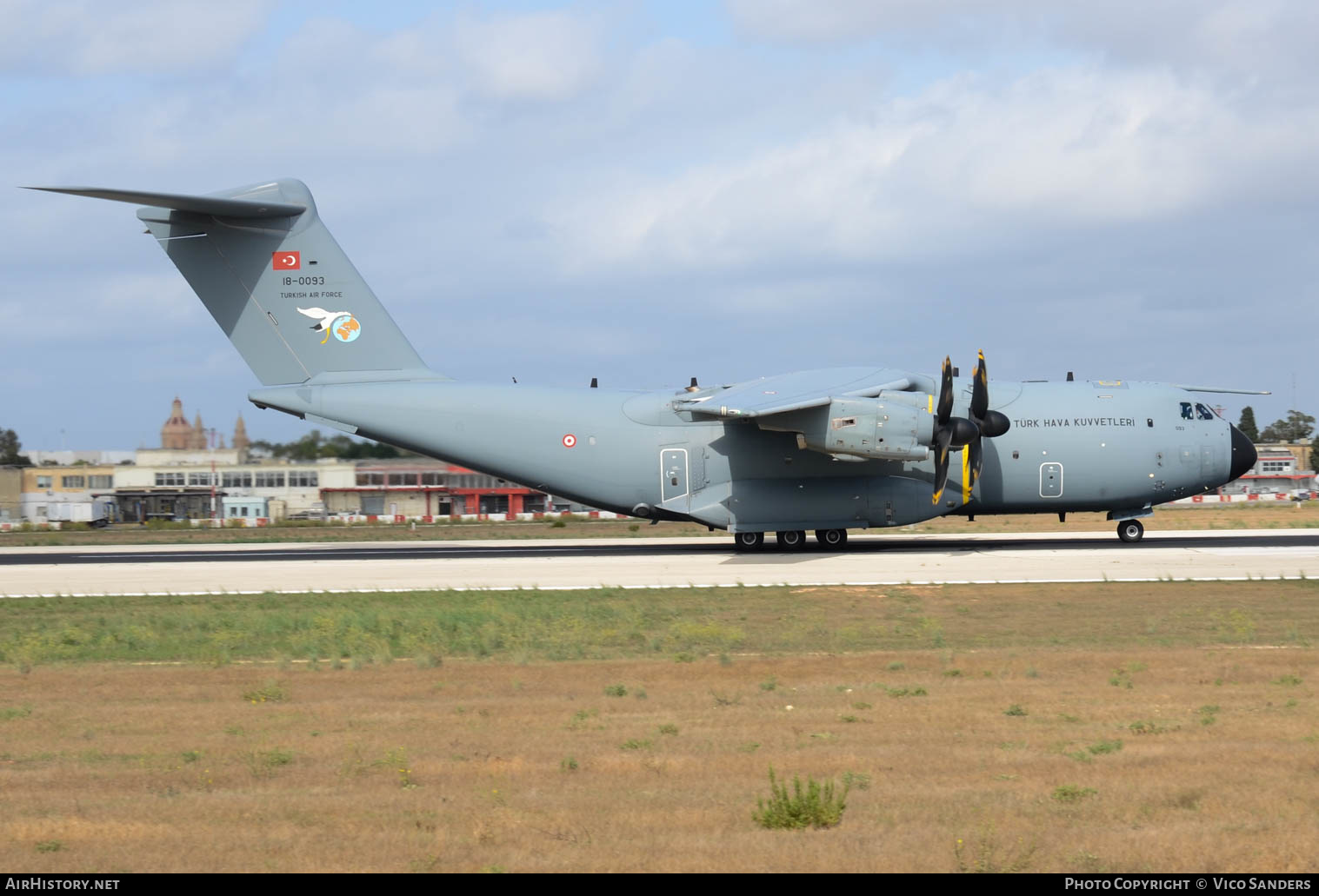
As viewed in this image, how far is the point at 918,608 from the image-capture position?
18547mm

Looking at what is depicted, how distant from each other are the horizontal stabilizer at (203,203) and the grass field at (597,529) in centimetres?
1360

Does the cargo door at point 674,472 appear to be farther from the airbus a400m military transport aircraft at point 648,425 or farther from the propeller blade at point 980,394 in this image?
the propeller blade at point 980,394

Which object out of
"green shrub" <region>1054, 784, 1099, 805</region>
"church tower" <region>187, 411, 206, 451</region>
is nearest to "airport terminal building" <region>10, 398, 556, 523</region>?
"church tower" <region>187, 411, 206, 451</region>

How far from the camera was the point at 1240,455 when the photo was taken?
30359 mm

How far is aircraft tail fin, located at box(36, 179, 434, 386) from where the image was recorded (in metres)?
29.5

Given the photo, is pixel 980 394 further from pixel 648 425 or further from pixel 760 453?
A: pixel 648 425

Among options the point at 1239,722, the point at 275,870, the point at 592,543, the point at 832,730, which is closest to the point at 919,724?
the point at 832,730

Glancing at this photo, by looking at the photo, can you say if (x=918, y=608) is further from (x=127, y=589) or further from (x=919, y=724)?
(x=127, y=589)

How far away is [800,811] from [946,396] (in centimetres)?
2092

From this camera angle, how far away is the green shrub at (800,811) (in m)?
7.16

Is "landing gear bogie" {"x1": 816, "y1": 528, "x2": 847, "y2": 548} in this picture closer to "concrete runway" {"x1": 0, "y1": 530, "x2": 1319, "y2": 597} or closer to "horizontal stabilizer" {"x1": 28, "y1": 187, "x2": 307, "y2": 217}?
"concrete runway" {"x1": 0, "y1": 530, "x2": 1319, "y2": 597}

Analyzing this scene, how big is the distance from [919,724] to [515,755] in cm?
350

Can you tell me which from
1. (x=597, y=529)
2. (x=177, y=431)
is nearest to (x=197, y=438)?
(x=177, y=431)

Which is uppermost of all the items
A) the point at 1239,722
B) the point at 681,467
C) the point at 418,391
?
the point at 418,391
